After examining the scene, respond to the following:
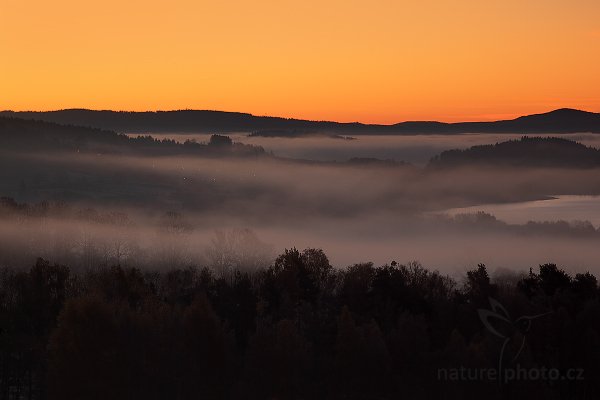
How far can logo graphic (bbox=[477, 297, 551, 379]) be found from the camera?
84.8m

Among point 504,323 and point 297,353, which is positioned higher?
point 504,323

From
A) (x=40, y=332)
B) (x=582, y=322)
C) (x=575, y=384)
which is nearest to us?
(x=575, y=384)

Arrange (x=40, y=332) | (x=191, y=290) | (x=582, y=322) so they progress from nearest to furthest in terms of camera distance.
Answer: (x=582, y=322) < (x=40, y=332) < (x=191, y=290)

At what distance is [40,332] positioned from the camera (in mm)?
103188

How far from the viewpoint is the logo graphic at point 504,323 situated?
278ft

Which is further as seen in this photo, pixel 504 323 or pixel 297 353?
pixel 504 323

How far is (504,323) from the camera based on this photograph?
3883 inches

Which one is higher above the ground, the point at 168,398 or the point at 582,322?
the point at 582,322

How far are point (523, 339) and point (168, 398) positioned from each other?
98.5 ft

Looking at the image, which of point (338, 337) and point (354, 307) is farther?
point (354, 307)

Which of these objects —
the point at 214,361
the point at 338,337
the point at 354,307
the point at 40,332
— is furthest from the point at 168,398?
the point at 354,307

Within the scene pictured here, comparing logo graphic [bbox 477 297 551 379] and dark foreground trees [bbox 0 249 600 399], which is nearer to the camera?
logo graphic [bbox 477 297 551 379]

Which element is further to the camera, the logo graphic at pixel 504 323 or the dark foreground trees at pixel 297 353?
the dark foreground trees at pixel 297 353

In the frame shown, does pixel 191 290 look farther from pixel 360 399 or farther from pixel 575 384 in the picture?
pixel 575 384
